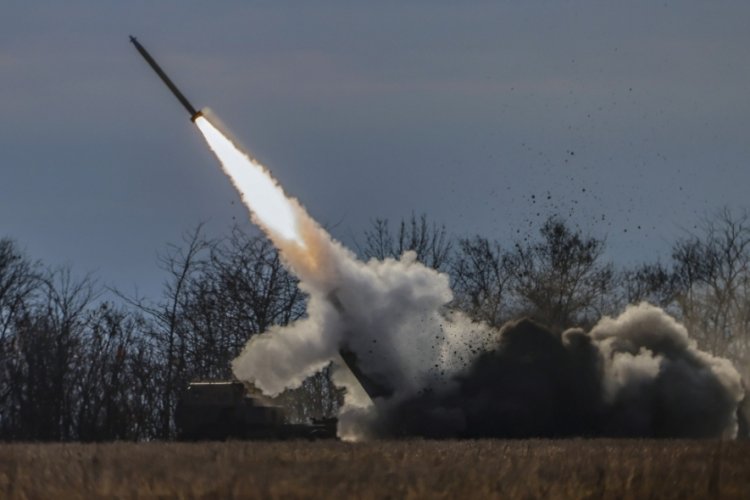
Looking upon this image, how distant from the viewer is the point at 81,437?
61375 mm

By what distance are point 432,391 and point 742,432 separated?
1083 cm

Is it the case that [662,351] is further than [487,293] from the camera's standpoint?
No

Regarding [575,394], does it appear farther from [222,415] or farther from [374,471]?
[374,471]

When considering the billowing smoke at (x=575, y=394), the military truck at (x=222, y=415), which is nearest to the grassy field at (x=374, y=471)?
the military truck at (x=222, y=415)

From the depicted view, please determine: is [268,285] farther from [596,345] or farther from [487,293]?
[596,345]

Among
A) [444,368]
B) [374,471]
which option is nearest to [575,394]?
[444,368]

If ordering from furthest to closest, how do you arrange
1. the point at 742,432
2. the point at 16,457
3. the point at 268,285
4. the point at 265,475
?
1. the point at 268,285
2. the point at 742,432
3. the point at 16,457
4. the point at 265,475

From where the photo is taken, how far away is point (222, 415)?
44.7 meters

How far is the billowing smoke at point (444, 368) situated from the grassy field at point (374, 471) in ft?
23.2

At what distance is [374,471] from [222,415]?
17.0 metres

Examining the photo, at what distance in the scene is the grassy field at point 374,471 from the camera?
24.6 meters

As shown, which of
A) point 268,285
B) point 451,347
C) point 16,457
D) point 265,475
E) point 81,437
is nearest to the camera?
point 265,475

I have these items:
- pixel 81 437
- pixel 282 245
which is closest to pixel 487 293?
pixel 81 437

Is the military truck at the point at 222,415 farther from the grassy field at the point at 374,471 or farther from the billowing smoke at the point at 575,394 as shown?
the grassy field at the point at 374,471
